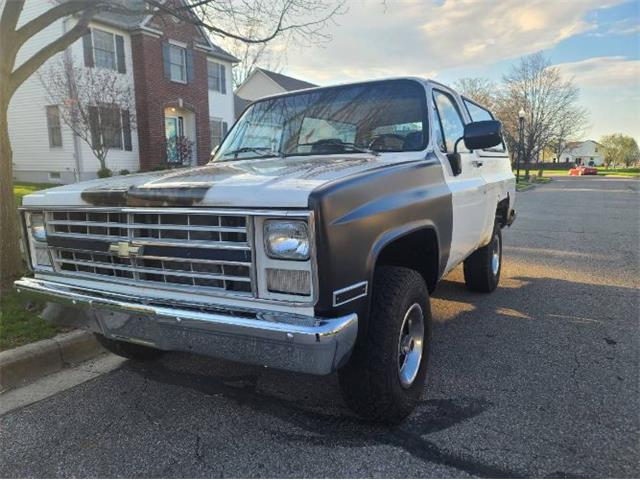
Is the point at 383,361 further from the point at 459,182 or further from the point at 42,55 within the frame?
the point at 42,55

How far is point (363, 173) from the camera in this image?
2.55 m

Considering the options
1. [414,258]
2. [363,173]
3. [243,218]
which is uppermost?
[363,173]

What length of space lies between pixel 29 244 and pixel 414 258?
2526mm

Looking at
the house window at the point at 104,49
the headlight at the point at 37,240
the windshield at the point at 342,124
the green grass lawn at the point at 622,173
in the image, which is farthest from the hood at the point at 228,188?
the green grass lawn at the point at 622,173

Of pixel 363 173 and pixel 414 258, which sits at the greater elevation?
pixel 363 173

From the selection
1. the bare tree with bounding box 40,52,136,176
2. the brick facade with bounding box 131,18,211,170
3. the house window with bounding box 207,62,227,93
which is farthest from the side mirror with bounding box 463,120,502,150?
the house window with bounding box 207,62,227,93

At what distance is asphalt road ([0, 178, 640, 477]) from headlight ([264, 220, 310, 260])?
1.05 metres

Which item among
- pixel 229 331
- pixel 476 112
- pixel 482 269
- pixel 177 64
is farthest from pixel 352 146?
pixel 177 64

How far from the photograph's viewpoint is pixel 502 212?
5668 mm

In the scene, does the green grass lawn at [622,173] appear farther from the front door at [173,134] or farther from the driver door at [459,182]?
the driver door at [459,182]

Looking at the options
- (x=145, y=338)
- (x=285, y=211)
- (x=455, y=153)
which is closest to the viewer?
(x=285, y=211)

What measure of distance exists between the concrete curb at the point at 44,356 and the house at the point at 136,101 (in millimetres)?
14255

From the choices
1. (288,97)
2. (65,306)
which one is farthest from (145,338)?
(288,97)

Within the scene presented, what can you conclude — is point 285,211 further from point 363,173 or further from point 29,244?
point 29,244
